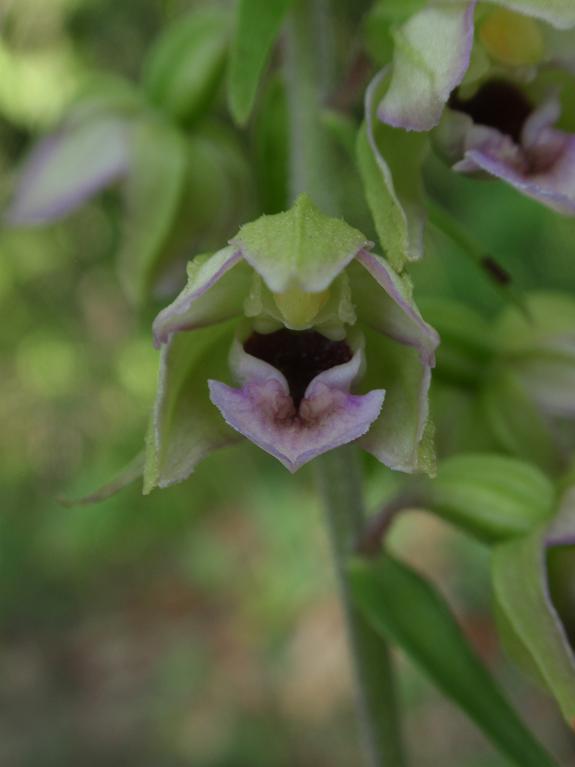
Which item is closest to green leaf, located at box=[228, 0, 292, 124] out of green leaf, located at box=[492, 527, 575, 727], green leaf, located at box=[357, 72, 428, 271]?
green leaf, located at box=[357, 72, 428, 271]

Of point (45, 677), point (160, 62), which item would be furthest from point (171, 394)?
point (45, 677)

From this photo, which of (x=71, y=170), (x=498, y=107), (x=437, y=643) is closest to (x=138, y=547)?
(x=71, y=170)

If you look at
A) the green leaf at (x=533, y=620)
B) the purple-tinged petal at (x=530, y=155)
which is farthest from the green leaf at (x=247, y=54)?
the green leaf at (x=533, y=620)

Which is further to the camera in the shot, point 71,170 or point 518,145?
point 71,170

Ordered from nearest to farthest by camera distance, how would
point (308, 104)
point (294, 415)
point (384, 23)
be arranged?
point (294, 415) < point (384, 23) < point (308, 104)

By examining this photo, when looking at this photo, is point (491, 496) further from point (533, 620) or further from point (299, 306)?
point (299, 306)

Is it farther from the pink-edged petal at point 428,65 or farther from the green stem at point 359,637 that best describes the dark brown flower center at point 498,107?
the green stem at point 359,637

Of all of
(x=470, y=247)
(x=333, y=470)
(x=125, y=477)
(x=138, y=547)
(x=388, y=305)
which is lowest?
(x=138, y=547)
